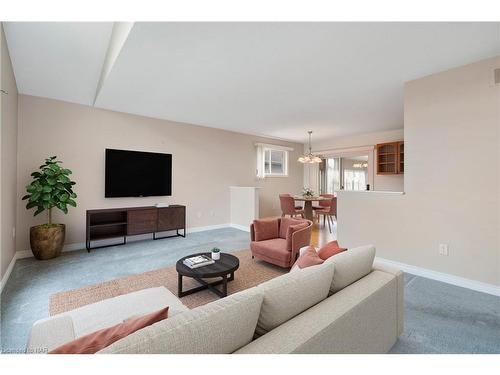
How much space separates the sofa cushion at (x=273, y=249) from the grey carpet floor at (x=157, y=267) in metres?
0.92

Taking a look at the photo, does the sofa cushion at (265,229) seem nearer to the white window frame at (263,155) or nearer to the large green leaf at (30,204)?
the large green leaf at (30,204)

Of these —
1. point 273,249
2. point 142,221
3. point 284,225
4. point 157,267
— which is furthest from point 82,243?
point 284,225

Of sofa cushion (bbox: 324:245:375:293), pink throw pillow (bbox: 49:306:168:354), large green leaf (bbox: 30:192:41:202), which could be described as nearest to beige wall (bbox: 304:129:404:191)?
sofa cushion (bbox: 324:245:375:293)

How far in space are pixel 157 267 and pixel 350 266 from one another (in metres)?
2.72

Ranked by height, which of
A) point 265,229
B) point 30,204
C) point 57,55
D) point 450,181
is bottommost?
point 265,229

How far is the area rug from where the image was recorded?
2.33 m

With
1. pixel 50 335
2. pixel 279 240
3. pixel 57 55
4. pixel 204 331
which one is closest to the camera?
pixel 204 331

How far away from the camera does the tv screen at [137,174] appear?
4418 millimetres

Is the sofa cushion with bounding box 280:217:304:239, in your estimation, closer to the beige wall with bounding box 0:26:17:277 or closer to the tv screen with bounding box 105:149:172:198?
the tv screen with bounding box 105:149:172:198

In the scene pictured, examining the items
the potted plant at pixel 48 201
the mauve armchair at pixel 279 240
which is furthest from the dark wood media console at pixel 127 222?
the mauve armchair at pixel 279 240

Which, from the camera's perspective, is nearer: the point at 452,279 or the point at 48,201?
the point at 452,279

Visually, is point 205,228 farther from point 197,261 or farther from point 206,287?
point 197,261

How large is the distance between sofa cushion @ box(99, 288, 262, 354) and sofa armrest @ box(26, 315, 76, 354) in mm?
757

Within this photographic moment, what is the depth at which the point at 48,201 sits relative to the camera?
11.1ft
